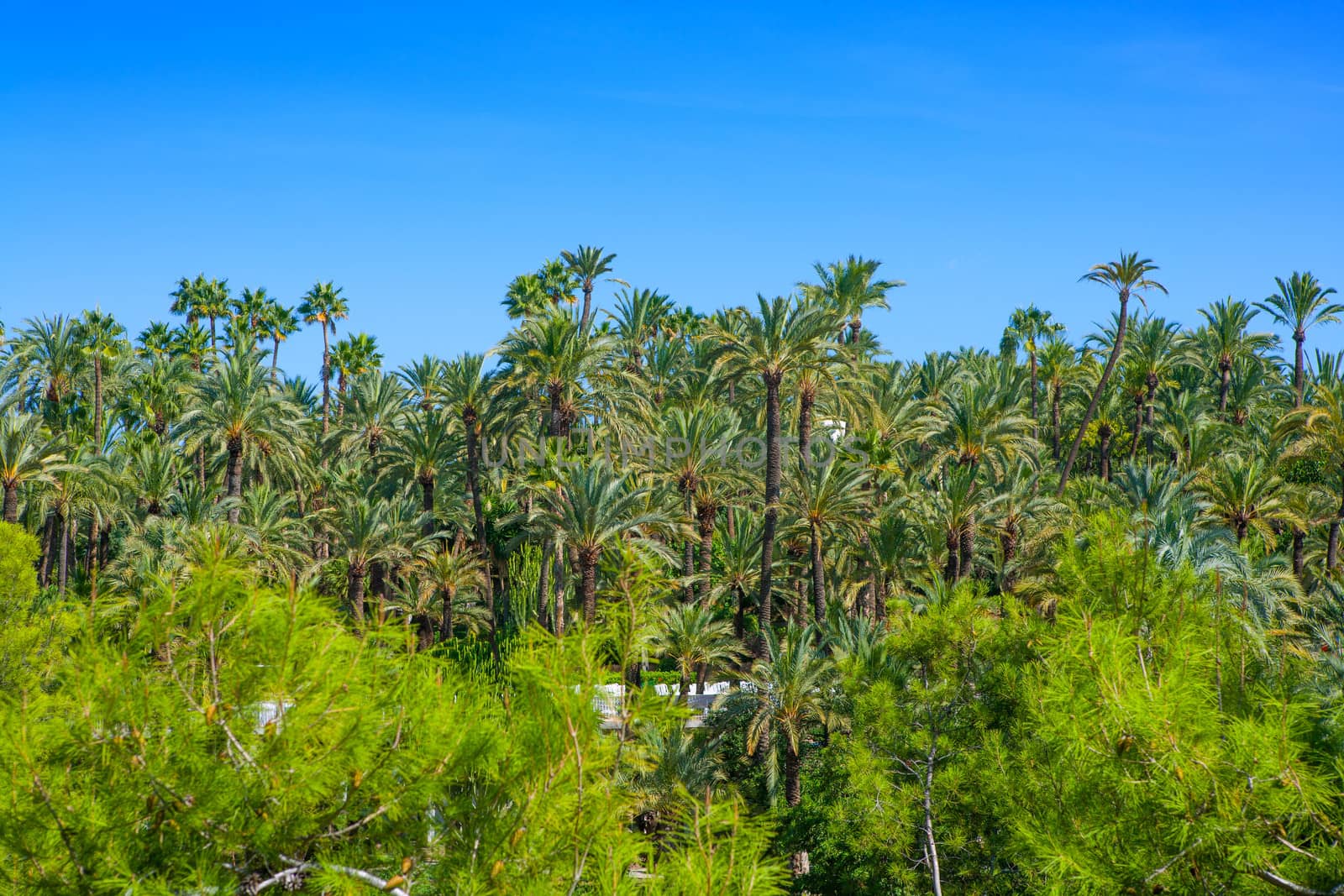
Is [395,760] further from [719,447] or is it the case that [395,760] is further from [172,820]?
Answer: [719,447]

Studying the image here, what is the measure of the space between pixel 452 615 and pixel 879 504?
19.4 meters

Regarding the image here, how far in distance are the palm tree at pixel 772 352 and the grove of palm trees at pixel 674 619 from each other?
0.14 metres

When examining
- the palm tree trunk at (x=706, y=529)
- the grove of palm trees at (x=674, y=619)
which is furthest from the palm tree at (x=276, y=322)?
the palm tree trunk at (x=706, y=529)

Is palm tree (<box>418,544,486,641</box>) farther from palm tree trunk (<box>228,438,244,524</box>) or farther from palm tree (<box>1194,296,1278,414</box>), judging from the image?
palm tree (<box>1194,296,1278,414</box>)

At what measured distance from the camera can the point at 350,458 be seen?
2199 inches

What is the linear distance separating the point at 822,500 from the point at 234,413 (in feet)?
79.0

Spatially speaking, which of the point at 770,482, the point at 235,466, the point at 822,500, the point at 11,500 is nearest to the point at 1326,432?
the point at 822,500

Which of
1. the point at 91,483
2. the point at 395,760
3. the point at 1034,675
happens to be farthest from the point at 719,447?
the point at 395,760

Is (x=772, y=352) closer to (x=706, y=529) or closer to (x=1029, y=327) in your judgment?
(x=706, y=529)

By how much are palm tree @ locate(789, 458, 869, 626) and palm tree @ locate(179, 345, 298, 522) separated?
873 inches

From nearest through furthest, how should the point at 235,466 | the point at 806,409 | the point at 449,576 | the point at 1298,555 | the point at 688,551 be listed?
1. the point at 1298,555
2. the point at 806,409
3. the point at 235,466
4. the point at 449,576
5. the point at 688,551

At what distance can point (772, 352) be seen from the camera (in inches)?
1340

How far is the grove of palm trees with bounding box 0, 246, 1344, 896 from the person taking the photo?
7.11 meters

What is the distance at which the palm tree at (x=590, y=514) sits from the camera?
109 ft
